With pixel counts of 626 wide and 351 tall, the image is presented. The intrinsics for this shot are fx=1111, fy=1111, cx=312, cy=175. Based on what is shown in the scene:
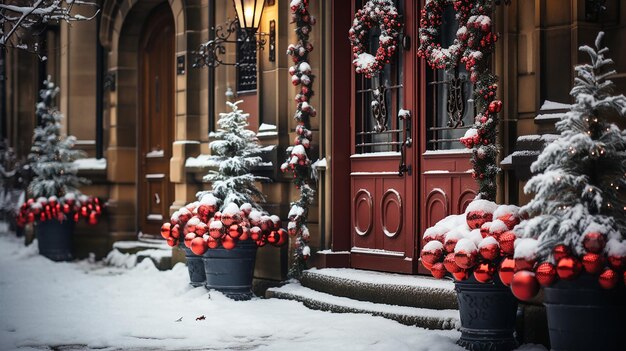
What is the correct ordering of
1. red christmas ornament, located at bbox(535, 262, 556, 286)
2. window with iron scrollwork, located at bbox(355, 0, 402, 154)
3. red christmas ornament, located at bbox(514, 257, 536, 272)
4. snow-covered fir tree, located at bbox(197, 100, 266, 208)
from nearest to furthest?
1. red christmas ornament, located at bbox(535, 262, 556, 286)
2. red christmas ornament, located at bbox(514, 257, 536, 272)
3. window with iron scrollwork, located at bbox(355, 0, 402, 154)
4. snow-covered fir tree, located at bbox(197, 100, 266, 208)

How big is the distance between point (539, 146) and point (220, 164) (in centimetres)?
436

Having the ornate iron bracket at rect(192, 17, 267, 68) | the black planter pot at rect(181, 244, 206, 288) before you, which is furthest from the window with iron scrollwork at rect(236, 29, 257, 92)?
the black planter pot at rect(181, 244, 206, 288)

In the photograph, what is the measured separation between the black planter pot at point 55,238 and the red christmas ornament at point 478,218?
9.48 meters

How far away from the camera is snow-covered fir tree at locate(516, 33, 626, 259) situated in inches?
274

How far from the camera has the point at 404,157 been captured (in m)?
10.5

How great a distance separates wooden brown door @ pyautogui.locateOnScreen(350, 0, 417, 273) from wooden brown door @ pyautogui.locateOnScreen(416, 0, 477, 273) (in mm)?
134

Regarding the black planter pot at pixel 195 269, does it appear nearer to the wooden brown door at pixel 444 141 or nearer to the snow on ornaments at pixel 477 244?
the wooden brown door at pixel 444 141

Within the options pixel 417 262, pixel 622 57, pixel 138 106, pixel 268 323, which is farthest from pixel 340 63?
pixel 138 106

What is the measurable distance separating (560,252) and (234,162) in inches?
212

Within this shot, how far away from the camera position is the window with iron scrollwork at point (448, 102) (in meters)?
9.88

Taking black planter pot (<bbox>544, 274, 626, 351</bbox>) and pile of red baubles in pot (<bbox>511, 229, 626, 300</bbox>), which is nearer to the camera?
pile of red baubles in pot (<bbox>511, 229, 626, 300</bbox>)

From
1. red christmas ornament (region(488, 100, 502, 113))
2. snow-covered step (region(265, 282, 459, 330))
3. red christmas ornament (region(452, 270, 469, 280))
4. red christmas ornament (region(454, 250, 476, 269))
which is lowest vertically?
snow-covered step (region(265, 282, 459, 330))

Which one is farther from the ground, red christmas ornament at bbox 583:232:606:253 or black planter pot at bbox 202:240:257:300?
red christmas ornament at bbox 583:232:606:253

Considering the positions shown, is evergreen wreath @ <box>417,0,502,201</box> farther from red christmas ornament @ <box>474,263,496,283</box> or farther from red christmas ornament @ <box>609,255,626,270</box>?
red christmas ornament @ <box>609,255,626,270</box>
